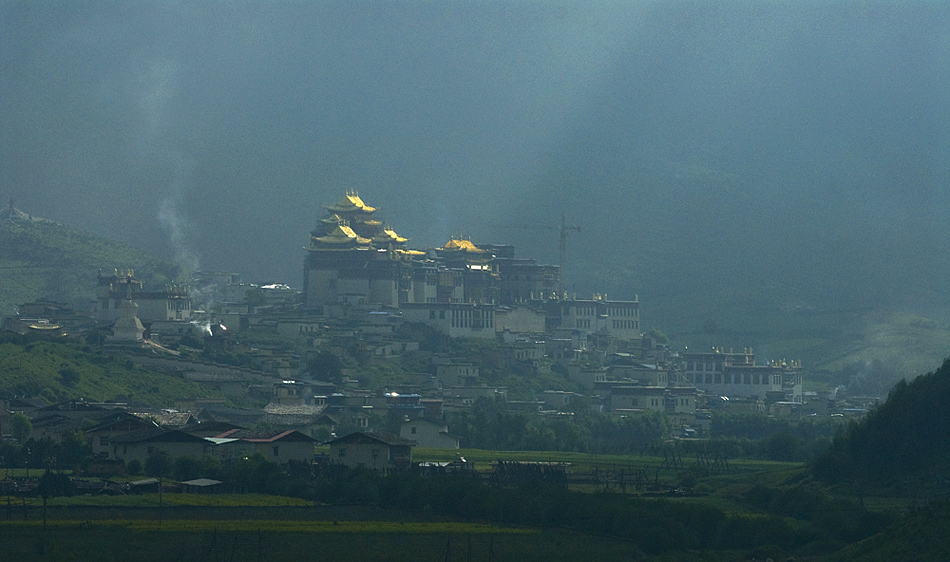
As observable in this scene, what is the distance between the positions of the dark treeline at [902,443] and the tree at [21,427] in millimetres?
36318

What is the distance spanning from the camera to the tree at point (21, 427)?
323ft

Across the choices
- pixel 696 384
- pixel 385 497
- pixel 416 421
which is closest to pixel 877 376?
pixel 696 384

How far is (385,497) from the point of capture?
80.1 meters

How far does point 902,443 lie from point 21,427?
40480mm

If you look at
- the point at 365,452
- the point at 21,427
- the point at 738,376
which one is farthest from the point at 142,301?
the point at 365,452

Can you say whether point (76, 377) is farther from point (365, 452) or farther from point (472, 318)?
point (472, 318)

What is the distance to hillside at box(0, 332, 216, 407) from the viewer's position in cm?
11575

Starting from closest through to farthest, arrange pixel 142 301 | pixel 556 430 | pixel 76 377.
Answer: pixel 76 377
pixel 556 430
pixel 142 301

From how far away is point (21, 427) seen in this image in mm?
98812

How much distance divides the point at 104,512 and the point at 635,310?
340 ft

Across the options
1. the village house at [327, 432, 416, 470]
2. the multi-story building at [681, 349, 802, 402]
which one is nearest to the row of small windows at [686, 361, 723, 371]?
the multi-story building at [681, 349, 802, 402]

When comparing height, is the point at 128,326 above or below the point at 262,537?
above

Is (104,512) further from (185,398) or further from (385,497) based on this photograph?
(185,398)

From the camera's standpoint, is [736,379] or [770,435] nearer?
[770,435]
